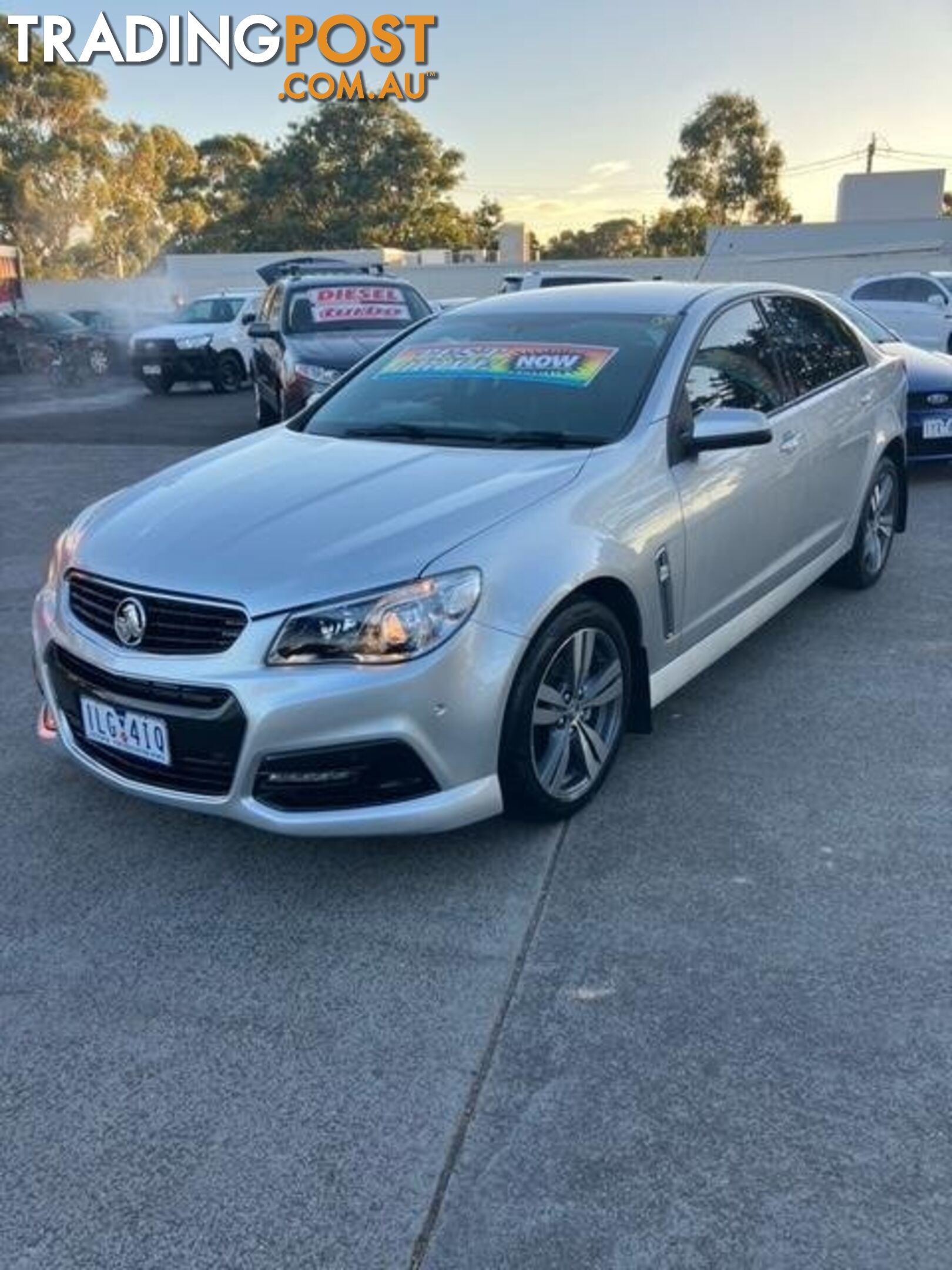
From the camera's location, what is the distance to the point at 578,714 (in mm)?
3473

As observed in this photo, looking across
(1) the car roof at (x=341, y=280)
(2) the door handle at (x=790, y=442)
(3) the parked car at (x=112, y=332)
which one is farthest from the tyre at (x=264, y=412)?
(3) the parked car at (x=112, y=332)

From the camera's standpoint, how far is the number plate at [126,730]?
3.03 m

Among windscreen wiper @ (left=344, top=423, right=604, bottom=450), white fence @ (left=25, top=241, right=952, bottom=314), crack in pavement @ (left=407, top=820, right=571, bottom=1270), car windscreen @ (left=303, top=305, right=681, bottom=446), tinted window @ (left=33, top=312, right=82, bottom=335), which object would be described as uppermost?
white fence @ (left=25, top=241, right=952, bottom=314)

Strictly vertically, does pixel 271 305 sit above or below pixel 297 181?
below

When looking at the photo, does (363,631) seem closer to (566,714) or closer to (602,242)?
(566,714)

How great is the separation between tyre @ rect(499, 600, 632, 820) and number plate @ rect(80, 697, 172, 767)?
0.94 meters

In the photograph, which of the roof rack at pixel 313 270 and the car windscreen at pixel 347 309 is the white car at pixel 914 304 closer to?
the roof rack at pixel 313 270

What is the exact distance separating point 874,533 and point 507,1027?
3978 mm

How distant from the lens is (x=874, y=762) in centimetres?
388

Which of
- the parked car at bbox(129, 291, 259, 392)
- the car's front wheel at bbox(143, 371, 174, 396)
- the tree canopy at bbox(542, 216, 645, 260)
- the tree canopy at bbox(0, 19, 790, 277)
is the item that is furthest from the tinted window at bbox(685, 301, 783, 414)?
the tree canopy at bbox(542, 216, 645, 260)

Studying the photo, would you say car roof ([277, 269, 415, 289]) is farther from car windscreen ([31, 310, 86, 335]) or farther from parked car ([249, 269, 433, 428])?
car windscreen ([31, 310, 86, 335])

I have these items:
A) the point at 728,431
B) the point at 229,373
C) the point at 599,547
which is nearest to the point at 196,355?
the point at 229,373

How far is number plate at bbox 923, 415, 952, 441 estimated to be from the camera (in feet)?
27.4

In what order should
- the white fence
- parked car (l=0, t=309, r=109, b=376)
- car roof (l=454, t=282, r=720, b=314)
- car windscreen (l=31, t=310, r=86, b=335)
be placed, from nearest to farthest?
1. car roof (l=454, t=282, r=720, b=314)
2. parked car (l=0, t=309, r=109, b=376)
3. car windscreen (l=31, t=310, r=86, b=335)
4. the white fence
